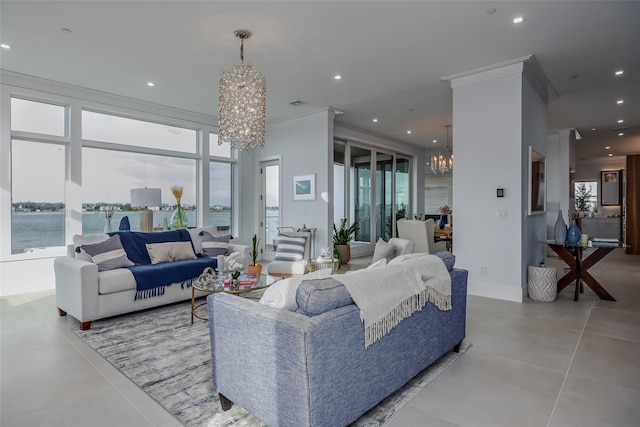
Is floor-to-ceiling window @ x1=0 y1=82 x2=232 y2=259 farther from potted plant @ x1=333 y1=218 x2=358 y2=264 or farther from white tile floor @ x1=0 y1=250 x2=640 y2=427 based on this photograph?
potted plant @ x1=333 y1=218 x2=358 y2=264

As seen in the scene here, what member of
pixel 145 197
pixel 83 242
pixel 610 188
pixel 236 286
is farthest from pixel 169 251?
pixel 610 188

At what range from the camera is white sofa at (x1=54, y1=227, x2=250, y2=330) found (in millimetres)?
3412

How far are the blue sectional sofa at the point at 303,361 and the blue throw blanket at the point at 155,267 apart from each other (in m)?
2.23

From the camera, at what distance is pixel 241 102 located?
3.83m

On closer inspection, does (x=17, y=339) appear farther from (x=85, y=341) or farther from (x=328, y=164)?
(x=328, y=164)

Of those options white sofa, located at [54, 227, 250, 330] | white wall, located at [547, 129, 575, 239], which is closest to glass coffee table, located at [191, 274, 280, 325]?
white sofa, located at [54, 227, 250, 330]

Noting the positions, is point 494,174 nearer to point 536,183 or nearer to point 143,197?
point 536,183

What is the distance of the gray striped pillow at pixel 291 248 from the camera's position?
16.2 feet

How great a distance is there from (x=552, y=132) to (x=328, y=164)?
5405mm

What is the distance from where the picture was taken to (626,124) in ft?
23.9

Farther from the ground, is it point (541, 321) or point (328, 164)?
point (328, 164)

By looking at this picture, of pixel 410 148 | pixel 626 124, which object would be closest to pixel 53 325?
pixel 410 148

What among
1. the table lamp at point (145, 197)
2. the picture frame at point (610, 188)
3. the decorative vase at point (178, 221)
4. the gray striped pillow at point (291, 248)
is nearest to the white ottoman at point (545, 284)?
the gray striped pillow at point (291, 248)

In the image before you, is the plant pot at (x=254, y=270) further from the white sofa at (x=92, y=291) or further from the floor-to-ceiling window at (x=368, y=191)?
the floor-to-ceiling window at (x=368, y=191)
